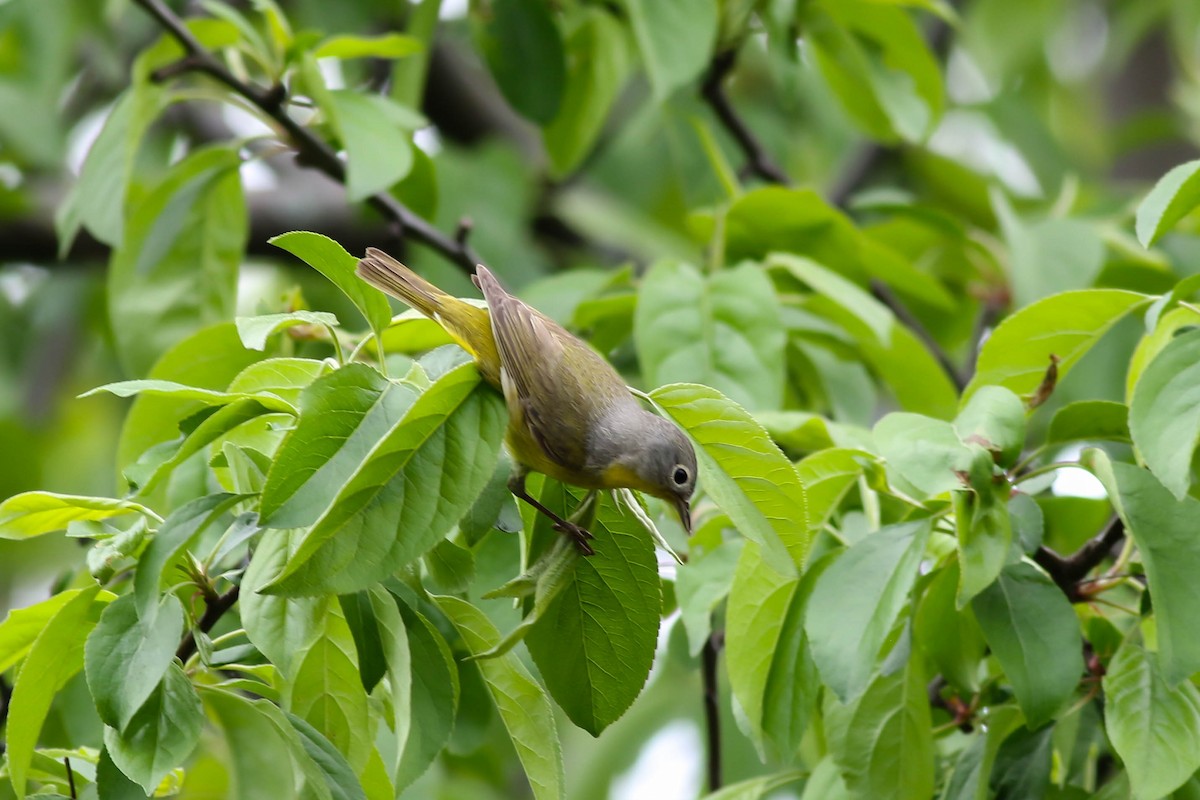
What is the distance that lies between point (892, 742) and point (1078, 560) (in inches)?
17.8

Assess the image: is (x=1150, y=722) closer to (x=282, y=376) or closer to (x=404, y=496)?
(x=404, y=496)

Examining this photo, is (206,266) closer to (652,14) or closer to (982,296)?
(652,14)

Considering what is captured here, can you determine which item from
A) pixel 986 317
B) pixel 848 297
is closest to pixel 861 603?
pixel 848 297

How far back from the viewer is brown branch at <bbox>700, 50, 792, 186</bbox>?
411 cm

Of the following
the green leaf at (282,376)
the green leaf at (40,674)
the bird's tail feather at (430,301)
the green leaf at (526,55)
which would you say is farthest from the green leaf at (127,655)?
the green leaf at (526,55)

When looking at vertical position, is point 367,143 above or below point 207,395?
below

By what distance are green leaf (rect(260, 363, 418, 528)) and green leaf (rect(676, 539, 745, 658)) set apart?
859 mm

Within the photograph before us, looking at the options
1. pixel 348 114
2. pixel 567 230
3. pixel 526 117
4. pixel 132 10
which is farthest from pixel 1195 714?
pixel 132 10

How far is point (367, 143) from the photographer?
304cm

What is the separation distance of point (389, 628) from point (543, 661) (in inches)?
10.9

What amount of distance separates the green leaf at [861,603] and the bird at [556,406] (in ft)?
1.02

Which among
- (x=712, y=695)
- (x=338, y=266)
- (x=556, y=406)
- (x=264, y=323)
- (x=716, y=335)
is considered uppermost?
(x=338, y=266)

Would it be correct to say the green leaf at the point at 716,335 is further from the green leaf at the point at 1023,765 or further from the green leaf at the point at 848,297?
the green leaf at the point at 1023,765

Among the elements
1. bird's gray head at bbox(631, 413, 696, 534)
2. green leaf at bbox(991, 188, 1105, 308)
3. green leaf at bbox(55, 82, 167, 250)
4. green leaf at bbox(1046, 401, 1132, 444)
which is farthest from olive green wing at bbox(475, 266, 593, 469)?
green leaf at bbox(991, 188, 1105, 308)
